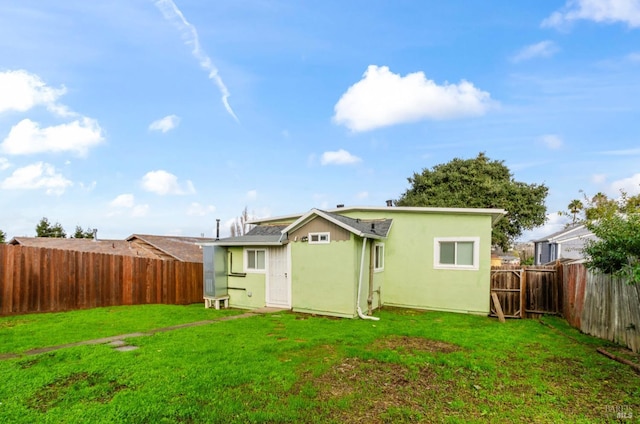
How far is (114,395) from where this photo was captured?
459 cm

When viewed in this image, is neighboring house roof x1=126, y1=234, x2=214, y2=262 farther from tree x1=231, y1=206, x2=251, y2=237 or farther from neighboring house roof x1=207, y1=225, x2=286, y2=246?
tree x1=231, y1=206, x2=251, y2=237

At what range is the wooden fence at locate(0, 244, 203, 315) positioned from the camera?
10781mm

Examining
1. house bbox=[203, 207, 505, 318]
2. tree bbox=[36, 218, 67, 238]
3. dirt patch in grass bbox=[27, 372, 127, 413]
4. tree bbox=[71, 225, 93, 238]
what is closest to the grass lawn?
dirt patch in grass bbox=[27, 372, 127, 413]

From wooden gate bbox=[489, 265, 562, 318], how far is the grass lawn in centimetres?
264

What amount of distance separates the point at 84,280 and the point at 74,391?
29.3ft

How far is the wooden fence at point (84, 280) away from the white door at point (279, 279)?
14.9ft

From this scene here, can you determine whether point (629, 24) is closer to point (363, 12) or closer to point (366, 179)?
point (363, 12)

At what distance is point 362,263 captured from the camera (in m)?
11.1

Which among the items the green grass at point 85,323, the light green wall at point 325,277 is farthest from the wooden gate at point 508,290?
the green grass at point 85,323

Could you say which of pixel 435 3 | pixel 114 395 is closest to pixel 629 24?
pixel 435 3

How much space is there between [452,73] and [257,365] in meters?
14.3

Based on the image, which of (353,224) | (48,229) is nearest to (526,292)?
(353,224)

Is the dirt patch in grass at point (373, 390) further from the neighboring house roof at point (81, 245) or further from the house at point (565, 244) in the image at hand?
the house at point (565, 244)

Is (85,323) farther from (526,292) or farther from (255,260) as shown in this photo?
(526,292)
